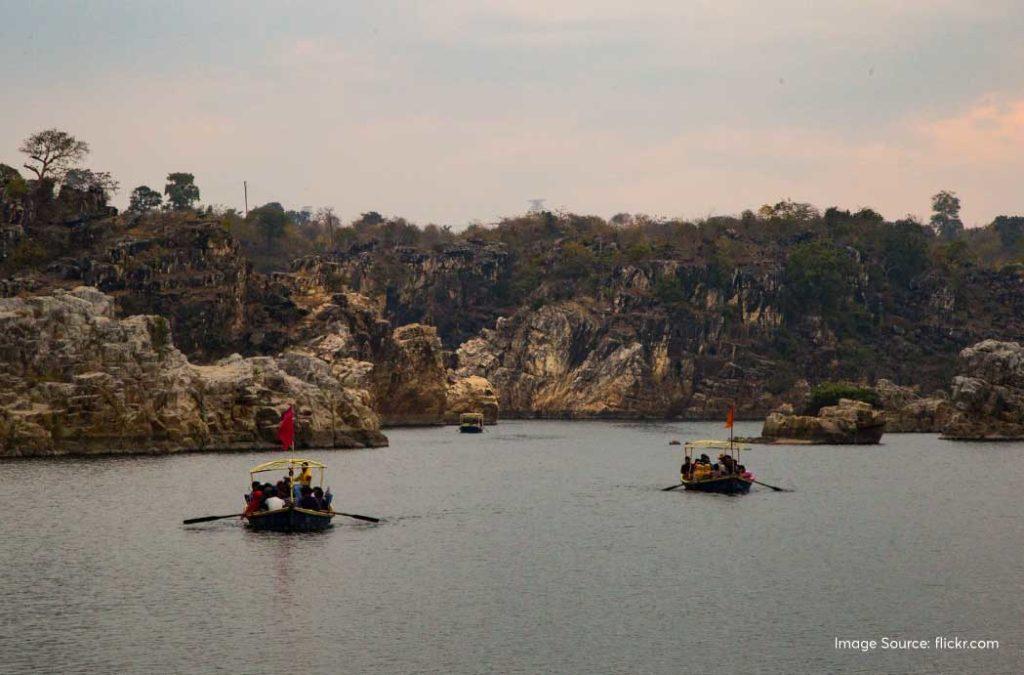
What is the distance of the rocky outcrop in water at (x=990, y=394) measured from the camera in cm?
16362

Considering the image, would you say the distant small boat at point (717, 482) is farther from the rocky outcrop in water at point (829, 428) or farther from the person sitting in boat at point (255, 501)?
the rocky outcrop in water at point (829, 428)

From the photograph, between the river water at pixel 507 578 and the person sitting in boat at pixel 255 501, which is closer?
the river water at pixel 507 578

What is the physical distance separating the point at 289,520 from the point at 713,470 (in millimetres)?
36409

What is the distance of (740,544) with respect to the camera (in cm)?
7544

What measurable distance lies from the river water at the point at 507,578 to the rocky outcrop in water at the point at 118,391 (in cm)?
717

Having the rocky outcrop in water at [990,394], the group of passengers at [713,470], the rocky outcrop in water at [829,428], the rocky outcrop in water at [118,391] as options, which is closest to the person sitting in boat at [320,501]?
the group of passengers at [713,470]

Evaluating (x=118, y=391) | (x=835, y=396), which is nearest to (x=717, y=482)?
(x=118, y=391)

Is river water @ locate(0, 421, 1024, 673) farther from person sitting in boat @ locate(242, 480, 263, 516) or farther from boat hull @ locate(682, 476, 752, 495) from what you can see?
boat hull @ locate(682, 476, 752, 495)

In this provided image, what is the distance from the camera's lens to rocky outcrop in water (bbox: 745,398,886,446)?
166875mm

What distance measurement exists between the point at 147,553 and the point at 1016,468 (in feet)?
308

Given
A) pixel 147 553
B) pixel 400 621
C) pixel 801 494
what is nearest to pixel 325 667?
pixel 400 621

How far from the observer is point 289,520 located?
75.9m

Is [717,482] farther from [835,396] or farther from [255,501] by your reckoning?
[835,396]

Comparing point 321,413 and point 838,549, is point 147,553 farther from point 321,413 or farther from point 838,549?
point 321,413
